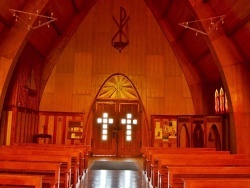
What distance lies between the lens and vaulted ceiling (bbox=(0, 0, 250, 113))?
8073 mm

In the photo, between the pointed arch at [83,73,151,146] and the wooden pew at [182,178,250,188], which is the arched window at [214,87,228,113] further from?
the wooden pew at [182,178,250,188]

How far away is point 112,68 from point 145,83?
1.53 meters

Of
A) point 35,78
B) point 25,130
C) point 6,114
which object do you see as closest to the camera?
point 6,114

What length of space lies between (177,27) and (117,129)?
5108mm

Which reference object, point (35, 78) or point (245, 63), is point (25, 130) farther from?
point (245, 63)

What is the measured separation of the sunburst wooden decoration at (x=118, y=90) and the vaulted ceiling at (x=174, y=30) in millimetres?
2561

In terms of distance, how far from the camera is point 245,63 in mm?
8648

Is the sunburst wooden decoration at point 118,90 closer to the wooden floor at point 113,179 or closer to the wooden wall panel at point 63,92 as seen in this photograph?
the wooden wall panel at point 63,92

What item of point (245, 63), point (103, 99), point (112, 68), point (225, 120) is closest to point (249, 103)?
point (245, 63)

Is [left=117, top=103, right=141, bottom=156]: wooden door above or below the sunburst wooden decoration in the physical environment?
below

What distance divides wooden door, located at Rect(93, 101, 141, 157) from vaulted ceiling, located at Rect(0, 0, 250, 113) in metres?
2.94

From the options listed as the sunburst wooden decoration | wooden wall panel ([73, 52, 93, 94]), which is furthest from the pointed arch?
wooden wall panel ([73, 52, 93, 94])

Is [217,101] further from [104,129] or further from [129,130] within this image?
[104,129]

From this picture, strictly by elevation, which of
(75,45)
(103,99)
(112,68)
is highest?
(75,45)
